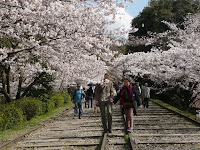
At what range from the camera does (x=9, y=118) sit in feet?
38.4

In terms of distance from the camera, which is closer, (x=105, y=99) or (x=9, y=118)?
(x=105, y=99)

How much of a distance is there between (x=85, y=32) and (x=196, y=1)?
32291mm

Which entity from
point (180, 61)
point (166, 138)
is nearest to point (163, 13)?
point (180, 61)

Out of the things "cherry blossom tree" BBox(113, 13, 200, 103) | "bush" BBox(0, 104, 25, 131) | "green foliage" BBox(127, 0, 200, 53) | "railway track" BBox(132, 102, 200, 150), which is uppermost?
"green foliage" BBox(127, 0, 200, 53)

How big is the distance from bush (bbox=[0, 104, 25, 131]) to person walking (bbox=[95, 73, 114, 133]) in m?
4.09

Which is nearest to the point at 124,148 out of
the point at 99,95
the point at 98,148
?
the point at 98,148

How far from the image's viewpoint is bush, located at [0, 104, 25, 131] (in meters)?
11.1

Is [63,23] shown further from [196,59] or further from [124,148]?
[196,59]

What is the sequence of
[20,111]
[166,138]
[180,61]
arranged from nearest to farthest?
[166,138] → [20,111] → [180,61]

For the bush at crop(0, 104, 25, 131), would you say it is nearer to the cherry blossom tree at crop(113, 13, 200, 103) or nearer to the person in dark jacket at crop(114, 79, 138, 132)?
the person in dark jacket at crop(114, 79, 138, 132)

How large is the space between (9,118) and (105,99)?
15.3 feet

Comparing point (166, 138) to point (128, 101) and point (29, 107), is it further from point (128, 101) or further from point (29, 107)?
point (29, 107)

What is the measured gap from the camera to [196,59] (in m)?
16.5

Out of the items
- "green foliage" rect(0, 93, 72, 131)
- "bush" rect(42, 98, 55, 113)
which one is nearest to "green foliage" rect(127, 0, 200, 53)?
"bush" rect(42, 98, 55, 113)
